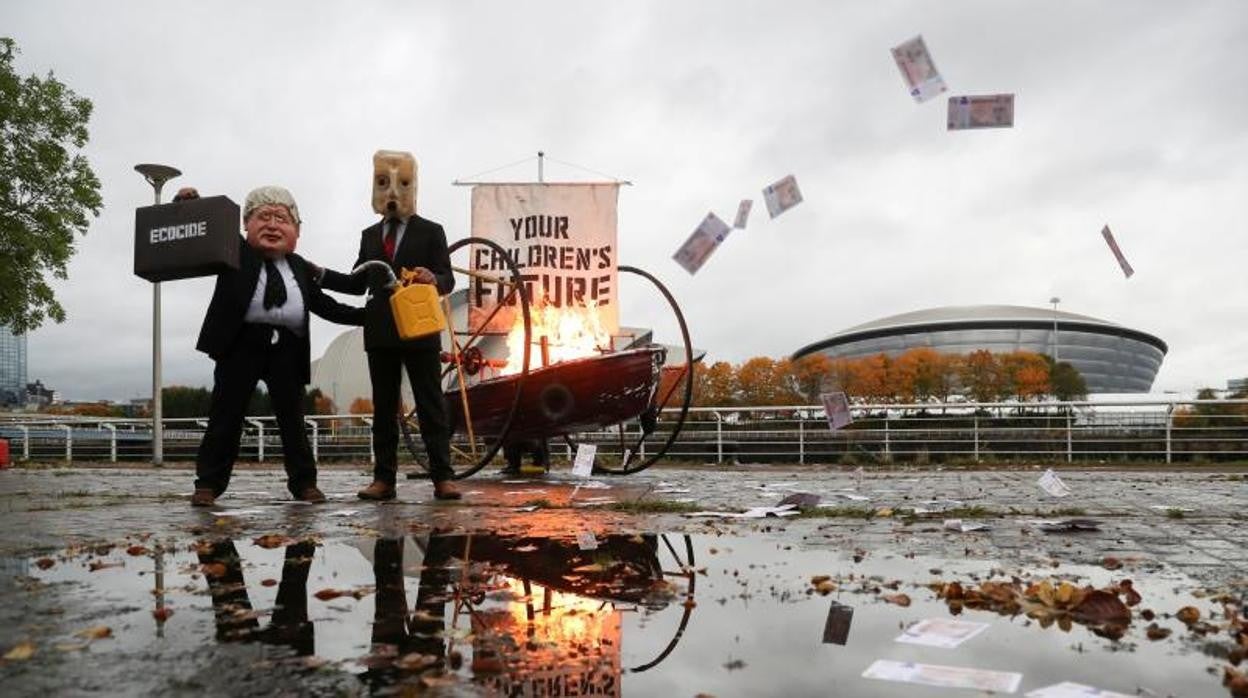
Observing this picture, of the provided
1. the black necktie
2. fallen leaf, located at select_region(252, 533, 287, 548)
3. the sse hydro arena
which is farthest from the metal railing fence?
the sse hydro arena

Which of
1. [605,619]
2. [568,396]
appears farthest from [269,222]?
[605,619]

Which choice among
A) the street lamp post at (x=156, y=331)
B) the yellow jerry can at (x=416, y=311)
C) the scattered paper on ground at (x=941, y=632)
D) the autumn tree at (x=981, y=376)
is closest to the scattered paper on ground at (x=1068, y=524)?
the scattered paper on ground at (x=941, y=632)

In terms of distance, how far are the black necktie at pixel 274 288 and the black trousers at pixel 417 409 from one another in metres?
0.67

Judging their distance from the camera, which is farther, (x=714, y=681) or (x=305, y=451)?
(x=305, y=451)

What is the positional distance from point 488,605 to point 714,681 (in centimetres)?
79

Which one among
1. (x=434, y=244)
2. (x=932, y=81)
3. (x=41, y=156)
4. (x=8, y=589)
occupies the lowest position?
(x=8, y=589)

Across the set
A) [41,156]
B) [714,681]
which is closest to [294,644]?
[714,681]

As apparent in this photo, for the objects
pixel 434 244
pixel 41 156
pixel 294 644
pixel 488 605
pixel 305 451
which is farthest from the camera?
pixel 41 156

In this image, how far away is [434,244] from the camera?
583 cm

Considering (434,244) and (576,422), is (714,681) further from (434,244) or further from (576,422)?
(576,422)

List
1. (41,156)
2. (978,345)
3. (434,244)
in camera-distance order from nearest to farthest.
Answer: (434,244), (41,156), (978,345)

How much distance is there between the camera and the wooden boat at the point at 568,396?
7.21 meters

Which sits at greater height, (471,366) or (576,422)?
(471,366)

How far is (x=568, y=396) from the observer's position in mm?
7246
